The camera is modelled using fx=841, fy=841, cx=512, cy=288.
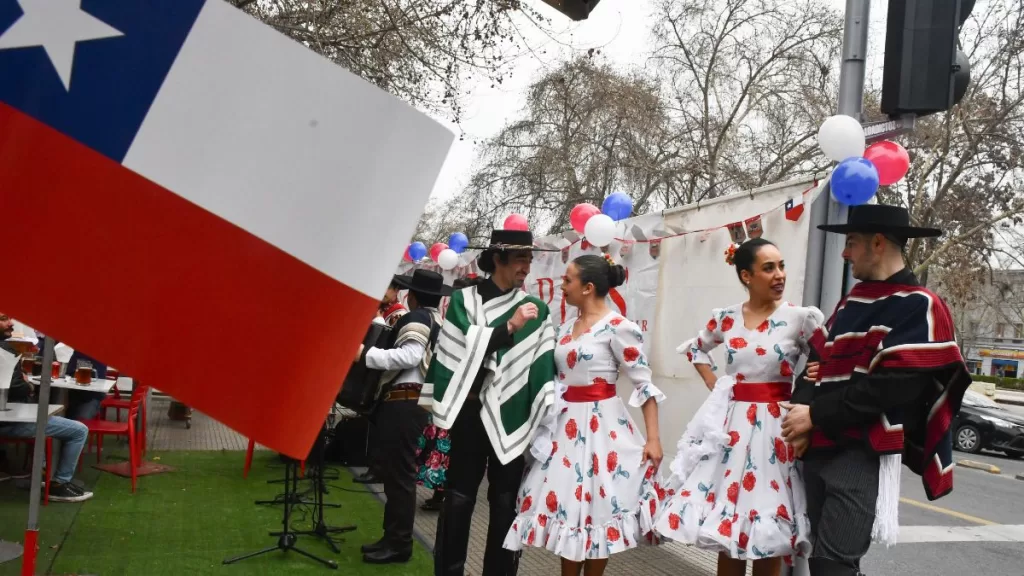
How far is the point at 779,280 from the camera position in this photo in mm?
4047

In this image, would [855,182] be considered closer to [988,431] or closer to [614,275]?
[614,275]

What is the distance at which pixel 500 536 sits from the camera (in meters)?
4.29

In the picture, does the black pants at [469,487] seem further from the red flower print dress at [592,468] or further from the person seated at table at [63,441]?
the person seated at table at [63,441]

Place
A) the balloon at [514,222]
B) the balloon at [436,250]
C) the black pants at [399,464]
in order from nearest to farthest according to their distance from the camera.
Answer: the black pants at [399,464]
the balloon at [514,222]
the balloon at [436,250]

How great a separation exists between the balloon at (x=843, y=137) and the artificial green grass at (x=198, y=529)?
353cm

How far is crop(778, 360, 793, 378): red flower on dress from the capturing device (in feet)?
12.9

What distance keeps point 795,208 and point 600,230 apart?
2168 mm

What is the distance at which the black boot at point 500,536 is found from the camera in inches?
168

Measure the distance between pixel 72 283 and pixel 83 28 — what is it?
52 cm

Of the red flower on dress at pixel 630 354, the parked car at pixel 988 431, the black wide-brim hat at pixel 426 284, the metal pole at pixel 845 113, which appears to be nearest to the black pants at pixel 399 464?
the black wide-brim hat at pixel 426 284

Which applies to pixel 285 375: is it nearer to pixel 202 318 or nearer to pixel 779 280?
pixel 202 318

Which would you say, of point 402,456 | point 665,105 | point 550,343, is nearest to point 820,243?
point 550,343

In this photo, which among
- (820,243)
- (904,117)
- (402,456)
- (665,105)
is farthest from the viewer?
(665,105)

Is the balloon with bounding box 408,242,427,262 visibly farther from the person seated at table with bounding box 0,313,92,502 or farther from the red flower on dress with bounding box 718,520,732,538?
the red flower on dress with bounding box 718,520,732,538
